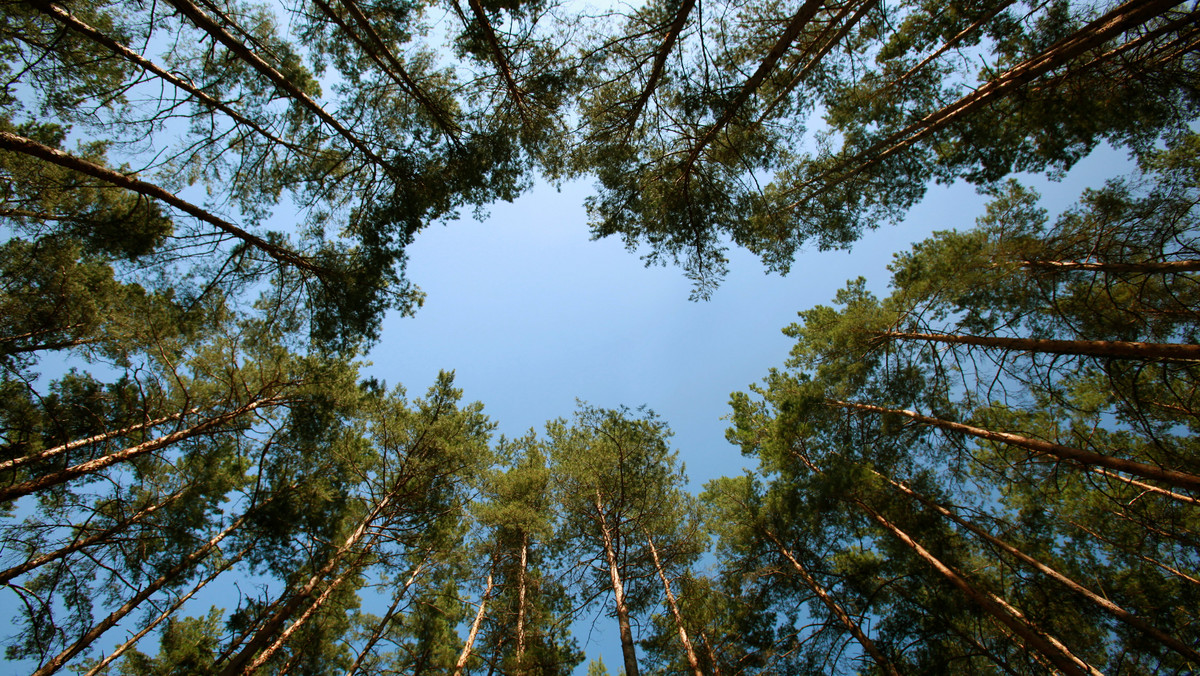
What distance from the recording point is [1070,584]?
5656mm

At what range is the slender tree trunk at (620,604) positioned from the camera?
19.0 feet

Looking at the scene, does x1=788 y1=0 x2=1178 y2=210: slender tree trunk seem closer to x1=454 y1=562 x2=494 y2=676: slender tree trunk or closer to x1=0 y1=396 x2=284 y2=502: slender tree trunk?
x1=454 y1=562 x2=494 y2=676: slender tree trunk

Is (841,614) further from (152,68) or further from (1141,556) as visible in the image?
(152,68)

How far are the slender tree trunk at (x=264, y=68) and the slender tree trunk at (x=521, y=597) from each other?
822cm

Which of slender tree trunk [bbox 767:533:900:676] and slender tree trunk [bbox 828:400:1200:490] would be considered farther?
slender tree trunk [bbox 767:533:900:676]

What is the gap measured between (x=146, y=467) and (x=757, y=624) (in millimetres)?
12476

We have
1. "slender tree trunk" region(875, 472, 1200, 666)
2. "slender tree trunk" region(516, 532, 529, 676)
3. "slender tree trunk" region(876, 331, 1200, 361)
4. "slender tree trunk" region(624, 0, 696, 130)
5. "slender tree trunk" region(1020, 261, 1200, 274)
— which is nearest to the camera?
"slender tree trunk" region(876, 331, 1200, 361)

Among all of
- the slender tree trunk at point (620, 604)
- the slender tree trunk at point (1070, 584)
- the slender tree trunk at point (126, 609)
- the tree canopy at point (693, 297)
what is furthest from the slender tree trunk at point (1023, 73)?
the slender tree trunk at point (126, 609)

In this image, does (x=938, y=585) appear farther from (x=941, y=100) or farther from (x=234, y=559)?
(x=234, y=559)


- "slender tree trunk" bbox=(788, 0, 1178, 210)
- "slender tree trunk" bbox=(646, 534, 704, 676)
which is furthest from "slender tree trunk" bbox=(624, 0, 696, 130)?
"slender tree trunk" bbox=(646, 534, 704, 676)

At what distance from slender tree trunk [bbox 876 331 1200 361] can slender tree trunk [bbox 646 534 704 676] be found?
6300 millimetres

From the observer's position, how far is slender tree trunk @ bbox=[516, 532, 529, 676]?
22.0ft

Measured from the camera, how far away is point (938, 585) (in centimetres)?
667

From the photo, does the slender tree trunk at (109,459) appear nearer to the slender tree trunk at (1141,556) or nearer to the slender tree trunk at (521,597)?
the slender tree trunk at (521,597)
